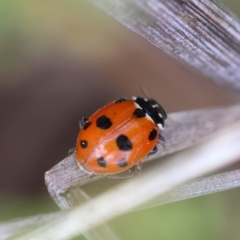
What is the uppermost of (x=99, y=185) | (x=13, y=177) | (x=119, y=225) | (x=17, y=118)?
(x=17, y=118)

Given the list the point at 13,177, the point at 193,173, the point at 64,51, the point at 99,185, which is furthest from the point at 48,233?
the point at 64,51

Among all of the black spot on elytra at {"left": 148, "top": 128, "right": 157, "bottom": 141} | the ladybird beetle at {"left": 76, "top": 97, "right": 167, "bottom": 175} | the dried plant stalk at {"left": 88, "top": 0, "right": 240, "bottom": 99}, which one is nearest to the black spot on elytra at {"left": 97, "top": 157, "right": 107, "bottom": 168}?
the ladybird beetle at {"left": 76, "top": 97, "right": 167, "bottom": 175}

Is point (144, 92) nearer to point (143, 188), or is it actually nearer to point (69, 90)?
point (69, 90)

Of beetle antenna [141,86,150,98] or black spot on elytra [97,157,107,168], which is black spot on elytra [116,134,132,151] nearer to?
black spot on elytra [97,157,107,168]

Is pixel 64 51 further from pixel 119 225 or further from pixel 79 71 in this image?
pixel 119 225

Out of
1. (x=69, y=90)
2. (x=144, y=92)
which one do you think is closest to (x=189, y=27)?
(x=144, y=92)

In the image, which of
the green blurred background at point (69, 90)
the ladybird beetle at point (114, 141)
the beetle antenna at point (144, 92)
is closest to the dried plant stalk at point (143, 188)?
the ladybird beetle at point (114, 141)

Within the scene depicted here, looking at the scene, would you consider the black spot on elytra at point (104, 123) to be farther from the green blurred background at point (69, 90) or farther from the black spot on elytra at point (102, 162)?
the green blurred background at point (69, 90)
